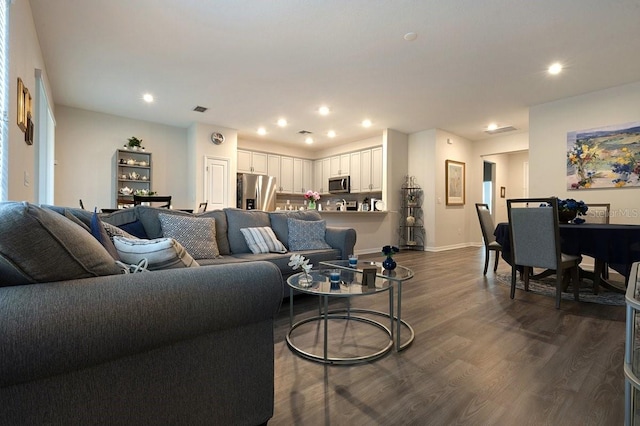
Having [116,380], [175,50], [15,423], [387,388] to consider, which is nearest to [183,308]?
[116,380]

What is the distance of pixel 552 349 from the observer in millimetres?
1935

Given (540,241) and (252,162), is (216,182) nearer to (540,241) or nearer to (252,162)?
(252,162)

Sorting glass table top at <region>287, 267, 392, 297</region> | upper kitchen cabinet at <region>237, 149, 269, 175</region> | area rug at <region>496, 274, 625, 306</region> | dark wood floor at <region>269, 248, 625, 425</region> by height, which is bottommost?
dark wood floor at <region>269, 248, 625, 425</region>

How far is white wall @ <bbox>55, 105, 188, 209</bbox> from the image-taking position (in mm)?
5352

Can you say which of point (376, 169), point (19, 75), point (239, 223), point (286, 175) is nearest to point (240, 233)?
point (239, 223)

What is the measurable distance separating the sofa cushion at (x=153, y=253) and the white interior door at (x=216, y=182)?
5.11 metres

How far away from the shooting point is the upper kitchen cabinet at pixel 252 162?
289 inches

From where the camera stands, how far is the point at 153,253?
1.31 metres

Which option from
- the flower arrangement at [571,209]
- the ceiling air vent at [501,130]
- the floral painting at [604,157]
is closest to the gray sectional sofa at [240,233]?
the flower arrangement at [571,209]

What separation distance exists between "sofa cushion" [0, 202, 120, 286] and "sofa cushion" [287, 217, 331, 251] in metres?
2.41

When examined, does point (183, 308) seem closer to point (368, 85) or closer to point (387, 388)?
point (387, 388)

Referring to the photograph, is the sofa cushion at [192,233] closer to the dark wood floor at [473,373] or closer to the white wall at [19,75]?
the dark wood floor at [473,373]

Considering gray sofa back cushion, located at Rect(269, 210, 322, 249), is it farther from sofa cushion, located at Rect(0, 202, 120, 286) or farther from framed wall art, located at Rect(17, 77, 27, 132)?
sofa cushion, located at Rect(0, 202, 120, 286)

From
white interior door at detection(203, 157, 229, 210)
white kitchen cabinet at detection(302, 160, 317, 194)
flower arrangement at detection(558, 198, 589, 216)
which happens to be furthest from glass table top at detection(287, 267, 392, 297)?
white kitchen cabinet at detection(302, 160, 317, 194)
